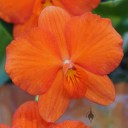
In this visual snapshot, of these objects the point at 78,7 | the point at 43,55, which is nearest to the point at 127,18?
the point at 78,7

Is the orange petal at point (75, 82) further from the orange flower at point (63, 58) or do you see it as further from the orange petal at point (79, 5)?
the orange petal at point (79, 5)

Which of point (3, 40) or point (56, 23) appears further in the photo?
point (3, 40)

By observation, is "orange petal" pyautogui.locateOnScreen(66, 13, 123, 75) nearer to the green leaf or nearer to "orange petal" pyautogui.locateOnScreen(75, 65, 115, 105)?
"orange petal" pyautogui.locateOnScreen(75, 65, 115, 105)

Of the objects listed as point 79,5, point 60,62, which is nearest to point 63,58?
point 60,62

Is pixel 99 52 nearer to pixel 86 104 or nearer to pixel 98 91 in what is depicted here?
pixel 98 91

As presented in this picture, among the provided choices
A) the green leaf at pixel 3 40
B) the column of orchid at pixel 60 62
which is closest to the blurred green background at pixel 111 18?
the green leaf at pixel 3 40

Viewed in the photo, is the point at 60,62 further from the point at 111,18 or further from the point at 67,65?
the point at 111,18
